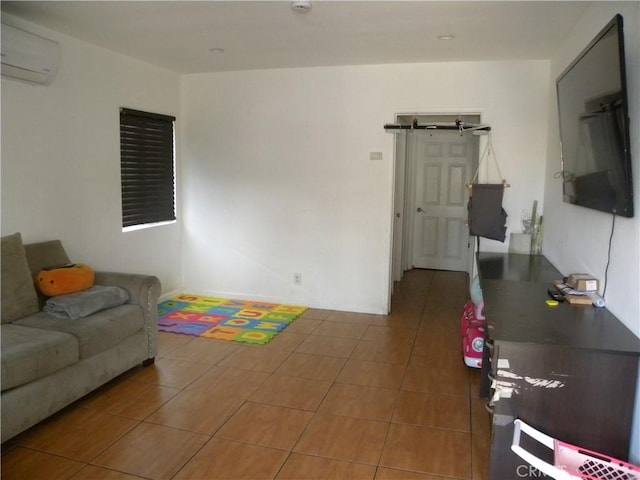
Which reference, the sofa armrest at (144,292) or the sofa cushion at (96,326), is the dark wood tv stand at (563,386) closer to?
the sofa cushion at (96,326)

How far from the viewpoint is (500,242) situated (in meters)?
4.50

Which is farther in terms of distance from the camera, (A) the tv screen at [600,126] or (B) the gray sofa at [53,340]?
(B) the gray sofa at [53,340]

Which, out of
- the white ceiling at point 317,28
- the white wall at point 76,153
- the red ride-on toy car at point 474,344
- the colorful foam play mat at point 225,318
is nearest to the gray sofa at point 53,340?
the white wall at point 76,153

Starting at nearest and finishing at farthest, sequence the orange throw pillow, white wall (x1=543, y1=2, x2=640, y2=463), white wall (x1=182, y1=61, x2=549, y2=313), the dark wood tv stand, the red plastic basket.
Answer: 1. the red plastic basket
2. the dark wood tv stand
3. white wall (x1=543, y1=2, x2=640, y2=463)
4. the orange throw pillow
5. white wall (x1=182, y1=61, x2=549, y2=313)

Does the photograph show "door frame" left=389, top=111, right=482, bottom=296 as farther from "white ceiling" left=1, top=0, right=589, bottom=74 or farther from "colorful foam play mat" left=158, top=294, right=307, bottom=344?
"colorful foam play mat" left=158, top=294, right=307, bottom=344

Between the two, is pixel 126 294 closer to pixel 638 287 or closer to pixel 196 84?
pixel 196 84

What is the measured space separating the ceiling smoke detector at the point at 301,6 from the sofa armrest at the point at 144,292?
206 cm

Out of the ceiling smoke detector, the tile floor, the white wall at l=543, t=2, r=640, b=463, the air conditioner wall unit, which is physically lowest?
the tile floor

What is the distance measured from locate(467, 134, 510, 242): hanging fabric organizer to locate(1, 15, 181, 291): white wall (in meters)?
3.15

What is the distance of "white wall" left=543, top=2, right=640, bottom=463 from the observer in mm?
2078

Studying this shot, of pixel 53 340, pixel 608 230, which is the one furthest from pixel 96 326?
pixel 608 230

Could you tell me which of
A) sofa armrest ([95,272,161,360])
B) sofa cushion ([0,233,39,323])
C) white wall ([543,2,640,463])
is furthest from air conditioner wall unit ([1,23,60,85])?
white wall ([543,2,640,463])

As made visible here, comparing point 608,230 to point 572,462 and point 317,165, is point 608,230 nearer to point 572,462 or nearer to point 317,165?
point 572,462

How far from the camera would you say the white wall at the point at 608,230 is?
208 centimetres
